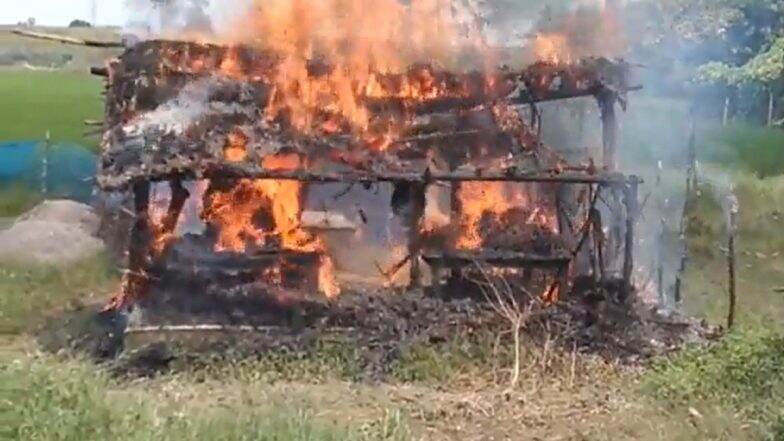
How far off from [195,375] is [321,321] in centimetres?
123

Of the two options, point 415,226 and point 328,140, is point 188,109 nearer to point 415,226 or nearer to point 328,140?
point 328,140

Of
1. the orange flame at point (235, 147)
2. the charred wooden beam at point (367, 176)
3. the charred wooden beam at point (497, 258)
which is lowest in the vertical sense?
the charred wooden beam at point (497, 258)

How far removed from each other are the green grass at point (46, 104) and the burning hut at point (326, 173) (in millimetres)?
15698

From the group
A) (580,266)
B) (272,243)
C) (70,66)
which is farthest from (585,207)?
(70,66)

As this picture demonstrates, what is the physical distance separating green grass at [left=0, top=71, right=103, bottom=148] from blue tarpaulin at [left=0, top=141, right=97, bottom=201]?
4.33m

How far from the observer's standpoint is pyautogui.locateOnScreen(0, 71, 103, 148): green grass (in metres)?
29.8

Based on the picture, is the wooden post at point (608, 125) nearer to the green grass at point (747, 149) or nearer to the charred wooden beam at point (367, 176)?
the charred wooden beam at point (367, 176)

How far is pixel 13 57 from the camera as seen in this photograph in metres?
39.8

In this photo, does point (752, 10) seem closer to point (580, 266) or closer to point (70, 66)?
point (580, 266)

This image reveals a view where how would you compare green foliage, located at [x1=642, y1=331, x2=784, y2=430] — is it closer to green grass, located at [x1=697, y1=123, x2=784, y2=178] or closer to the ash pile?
the ash pile

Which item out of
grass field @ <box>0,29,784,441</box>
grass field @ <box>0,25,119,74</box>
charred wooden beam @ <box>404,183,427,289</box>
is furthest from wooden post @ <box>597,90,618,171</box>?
grass field @ <box>0,25,119,74</box>

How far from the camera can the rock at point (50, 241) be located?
609 inches

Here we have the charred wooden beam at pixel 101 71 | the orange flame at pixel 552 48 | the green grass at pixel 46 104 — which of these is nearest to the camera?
the charred wooden beam at pixel 101 71

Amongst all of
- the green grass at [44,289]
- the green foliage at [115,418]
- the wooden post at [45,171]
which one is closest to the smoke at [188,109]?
the green grass at [44,289]
